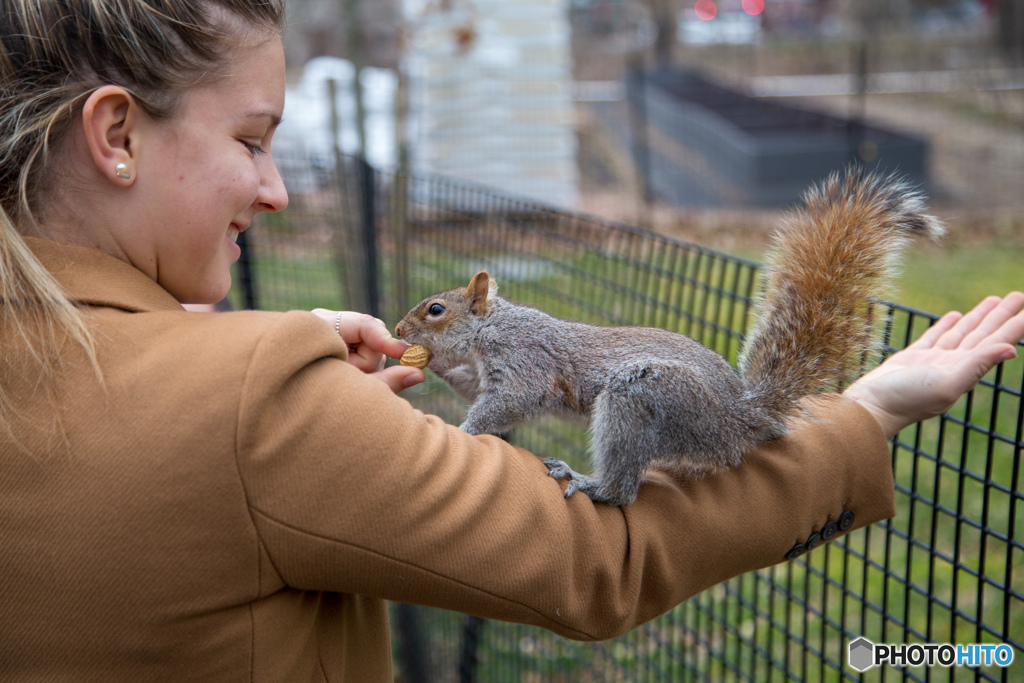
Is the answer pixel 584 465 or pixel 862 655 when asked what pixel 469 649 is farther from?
pixel 862 655

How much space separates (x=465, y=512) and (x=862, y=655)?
92 cm

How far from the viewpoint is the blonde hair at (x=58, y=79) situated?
0.77 m

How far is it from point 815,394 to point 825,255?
20 cm

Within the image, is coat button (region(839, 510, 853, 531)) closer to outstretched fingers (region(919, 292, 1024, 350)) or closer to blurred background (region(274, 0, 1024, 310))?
outstretched fingers (region(919, 292, 1024, 350))

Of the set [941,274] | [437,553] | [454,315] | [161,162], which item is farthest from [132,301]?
[941,274]

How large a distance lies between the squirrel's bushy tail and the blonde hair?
0.84 meters

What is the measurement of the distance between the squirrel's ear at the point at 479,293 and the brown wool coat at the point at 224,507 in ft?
2.37

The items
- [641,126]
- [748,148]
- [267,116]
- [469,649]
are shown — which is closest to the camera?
[267,116]

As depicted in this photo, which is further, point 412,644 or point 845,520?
point 412,644

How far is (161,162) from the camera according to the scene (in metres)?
0.81

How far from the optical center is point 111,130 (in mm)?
792

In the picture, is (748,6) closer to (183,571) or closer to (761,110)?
(761,110)

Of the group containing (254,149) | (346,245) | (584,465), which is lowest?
(584,465)

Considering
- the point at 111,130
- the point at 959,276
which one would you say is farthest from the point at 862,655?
the point at 959,276
